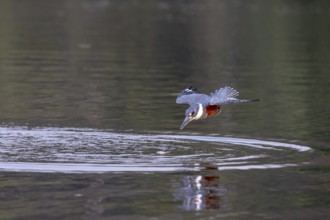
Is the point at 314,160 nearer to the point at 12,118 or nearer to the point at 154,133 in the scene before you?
the point at 154,133

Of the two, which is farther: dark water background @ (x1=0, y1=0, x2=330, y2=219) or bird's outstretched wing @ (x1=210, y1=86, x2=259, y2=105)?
bird's outstretched wing @ (x1=210, y1=86, x2=259, y2=105)

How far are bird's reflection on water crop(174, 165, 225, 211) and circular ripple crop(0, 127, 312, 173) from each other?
468 millimetres

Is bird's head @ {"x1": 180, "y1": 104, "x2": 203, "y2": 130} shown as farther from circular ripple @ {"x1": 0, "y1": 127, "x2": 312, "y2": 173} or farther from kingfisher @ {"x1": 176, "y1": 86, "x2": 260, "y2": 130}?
circular ripple @ {"x1": 0, "y1": 127, "x2": 312, "y2": 173}

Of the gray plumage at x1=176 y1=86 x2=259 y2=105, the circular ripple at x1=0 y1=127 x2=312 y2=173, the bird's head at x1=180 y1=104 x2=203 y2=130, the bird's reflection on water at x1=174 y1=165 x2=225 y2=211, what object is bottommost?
the bird's reflection on water at x1=174 y1=165 x2=225 y2=211

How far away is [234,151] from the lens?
14.8 m

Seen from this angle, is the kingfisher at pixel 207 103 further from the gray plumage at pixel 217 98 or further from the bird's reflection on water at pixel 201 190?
the bird's reflection on water at pixel 201 190

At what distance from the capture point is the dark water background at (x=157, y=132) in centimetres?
1126

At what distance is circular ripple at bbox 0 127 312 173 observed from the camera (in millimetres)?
13273

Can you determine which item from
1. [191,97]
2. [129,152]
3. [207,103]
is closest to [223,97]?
[207,103]

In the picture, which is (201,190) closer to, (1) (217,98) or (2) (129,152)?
(1) (217,98)

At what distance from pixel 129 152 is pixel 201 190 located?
2626 millimetres

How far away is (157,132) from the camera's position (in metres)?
16.6

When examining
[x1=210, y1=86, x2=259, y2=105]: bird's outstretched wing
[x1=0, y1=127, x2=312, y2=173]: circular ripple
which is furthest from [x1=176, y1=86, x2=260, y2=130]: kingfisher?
[x1=0, y1=127, x2=312, y2=173]: circular ripple

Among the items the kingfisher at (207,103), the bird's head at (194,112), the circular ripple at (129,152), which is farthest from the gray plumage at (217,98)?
the circular ripple at (129,152)
